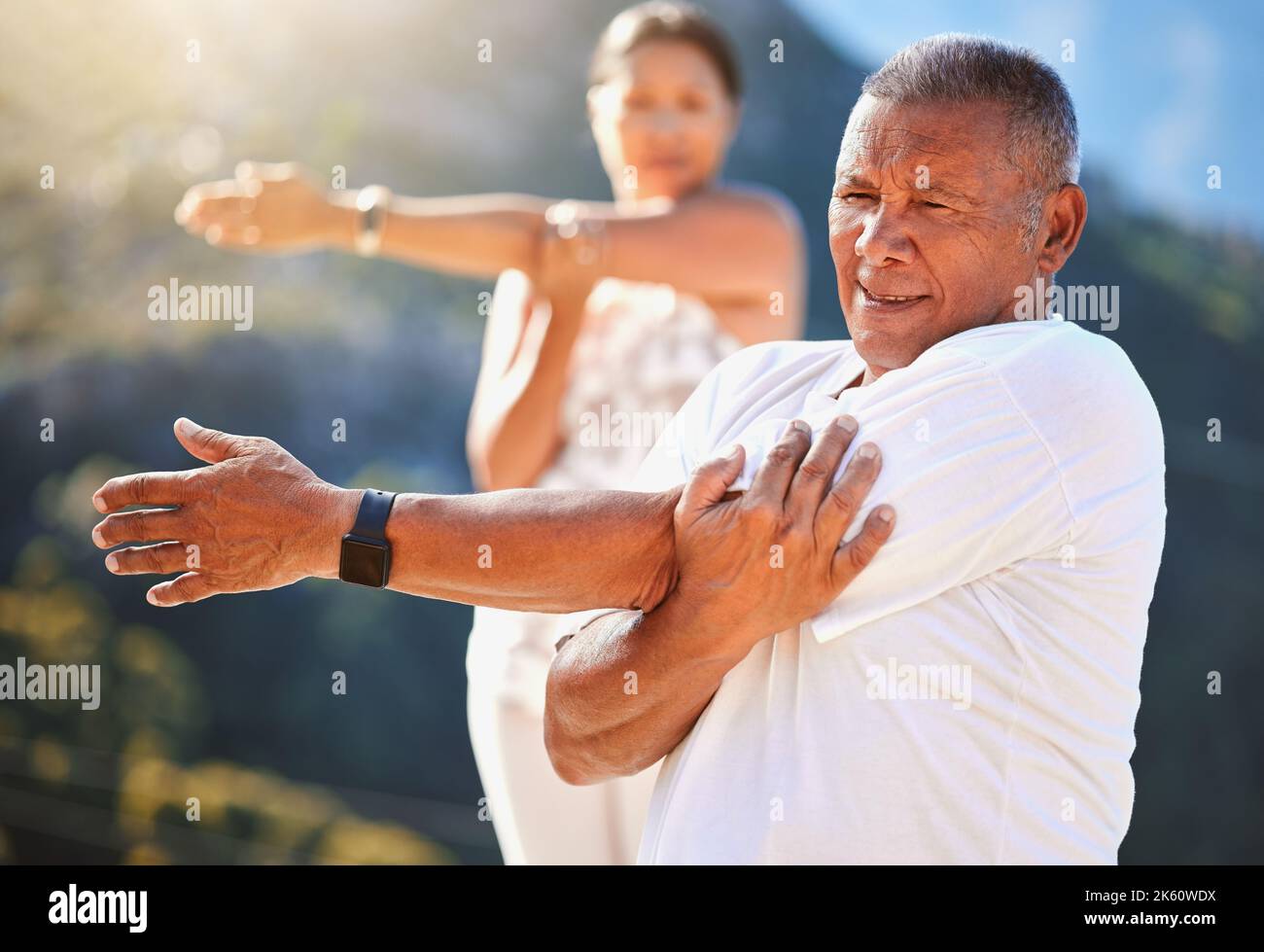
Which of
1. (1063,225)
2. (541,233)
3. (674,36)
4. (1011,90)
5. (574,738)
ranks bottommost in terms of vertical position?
(574,738)

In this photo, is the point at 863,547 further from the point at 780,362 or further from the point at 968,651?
the point at 780,362

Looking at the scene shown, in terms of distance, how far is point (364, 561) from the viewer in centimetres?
143

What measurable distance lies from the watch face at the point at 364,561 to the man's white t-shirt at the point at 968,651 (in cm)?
37

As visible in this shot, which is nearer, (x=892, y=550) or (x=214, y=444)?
(x=892, y=550)

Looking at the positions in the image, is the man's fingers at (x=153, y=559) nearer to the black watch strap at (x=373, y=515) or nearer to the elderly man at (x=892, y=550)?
the elderly man at (x=892, y=550)

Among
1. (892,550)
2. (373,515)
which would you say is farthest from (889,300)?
(373,515)

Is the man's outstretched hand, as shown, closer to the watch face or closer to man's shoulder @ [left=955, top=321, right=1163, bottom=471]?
the watch face

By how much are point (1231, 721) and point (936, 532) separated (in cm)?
317

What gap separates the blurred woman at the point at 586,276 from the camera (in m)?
2.70

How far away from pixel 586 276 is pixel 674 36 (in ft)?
2.21

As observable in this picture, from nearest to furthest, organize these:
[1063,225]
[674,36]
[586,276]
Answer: [1063,225] < [586,276] < [674,36]

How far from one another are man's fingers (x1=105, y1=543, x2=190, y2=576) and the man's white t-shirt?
0.57 m
